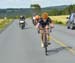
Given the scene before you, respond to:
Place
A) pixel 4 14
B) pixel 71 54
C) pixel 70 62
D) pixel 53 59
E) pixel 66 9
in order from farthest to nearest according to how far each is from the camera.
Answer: pixel 4 14 → pixel 66 9 → pixel 71 54 → pixel 53 59 → pixel 70 62

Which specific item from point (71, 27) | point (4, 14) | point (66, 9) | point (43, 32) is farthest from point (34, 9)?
point (4, 14)

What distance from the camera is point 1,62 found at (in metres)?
13.2

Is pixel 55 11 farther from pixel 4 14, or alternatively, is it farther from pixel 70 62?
pixel 70 62

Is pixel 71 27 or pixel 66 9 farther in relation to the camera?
pixel 66 9

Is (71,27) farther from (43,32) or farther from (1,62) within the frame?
(1,62)

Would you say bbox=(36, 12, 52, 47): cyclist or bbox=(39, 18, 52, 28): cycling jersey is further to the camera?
bbox=(39, 18, 52, 28): cycling jersey

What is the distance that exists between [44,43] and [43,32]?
550 mm

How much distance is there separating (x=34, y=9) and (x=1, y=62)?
65911 mm

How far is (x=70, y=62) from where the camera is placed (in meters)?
12.7

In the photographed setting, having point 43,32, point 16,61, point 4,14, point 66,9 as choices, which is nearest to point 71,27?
point 43,32

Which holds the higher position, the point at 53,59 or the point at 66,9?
the point at 53,59

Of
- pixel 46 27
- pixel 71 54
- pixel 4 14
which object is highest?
pixel 46 27

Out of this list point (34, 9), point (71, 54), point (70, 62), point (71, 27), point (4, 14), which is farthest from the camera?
point (4, 14)

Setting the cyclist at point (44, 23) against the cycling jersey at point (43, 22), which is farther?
the cycling jersey at point (43, 22)
